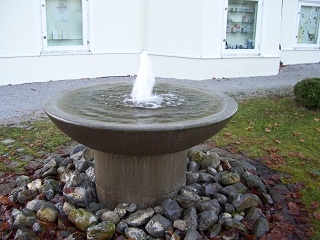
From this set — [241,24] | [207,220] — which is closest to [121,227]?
[207,220]

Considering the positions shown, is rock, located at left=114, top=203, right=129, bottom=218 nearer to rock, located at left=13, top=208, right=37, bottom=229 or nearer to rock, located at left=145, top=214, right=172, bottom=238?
rock, located at left=145, top=214, right=172, bottom=238

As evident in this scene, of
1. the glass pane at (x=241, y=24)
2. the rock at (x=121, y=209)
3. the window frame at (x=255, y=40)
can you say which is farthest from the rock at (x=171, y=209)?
the glass pane at (x=241, y=24)

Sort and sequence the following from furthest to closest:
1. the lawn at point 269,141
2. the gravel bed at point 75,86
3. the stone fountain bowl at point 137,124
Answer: the gravel bed at point 75,86, the lawn at point 269,141, the stone fountain bowl at point 137,124

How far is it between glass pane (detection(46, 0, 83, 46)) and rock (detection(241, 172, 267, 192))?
756 centimetres

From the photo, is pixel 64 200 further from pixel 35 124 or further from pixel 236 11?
pixel 236 11

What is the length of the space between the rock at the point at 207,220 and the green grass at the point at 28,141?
2264 mm

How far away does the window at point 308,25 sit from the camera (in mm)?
13406

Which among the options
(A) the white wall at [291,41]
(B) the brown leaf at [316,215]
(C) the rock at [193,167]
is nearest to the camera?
(B) the brown leaf at [316,215]

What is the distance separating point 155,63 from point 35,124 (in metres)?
5.40

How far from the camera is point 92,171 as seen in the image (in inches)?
149

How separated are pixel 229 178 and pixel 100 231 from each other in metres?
1.48

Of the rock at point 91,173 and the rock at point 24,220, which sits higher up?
the rock at point 91,173

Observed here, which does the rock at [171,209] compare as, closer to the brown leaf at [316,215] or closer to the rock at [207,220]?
the rock at [207,220]

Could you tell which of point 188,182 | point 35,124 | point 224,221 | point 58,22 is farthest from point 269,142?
point 58,22
